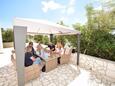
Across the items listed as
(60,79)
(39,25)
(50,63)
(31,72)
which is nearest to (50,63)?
(50,63)

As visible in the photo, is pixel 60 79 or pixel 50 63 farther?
pixel 50 63

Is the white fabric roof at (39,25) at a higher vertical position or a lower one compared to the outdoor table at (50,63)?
higher

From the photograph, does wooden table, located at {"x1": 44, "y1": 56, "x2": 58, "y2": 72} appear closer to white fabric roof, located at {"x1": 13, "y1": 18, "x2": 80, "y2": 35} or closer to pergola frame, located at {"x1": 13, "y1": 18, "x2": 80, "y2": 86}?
white fabric roof, located at {"x1": 13, "y1": 18, "x2": 80, "y2": 35}

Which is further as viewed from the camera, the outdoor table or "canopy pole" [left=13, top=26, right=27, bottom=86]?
the outdoor table

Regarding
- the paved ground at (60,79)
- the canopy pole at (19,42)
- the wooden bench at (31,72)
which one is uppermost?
the canopy pole at (19,42)

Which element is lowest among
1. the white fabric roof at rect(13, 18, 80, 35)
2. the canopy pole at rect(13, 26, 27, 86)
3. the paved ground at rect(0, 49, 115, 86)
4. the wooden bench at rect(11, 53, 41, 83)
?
the paved ground at rect(0, 49, 115, 86)

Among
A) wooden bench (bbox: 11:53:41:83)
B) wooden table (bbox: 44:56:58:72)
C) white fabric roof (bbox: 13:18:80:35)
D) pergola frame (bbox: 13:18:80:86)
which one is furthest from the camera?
wooden table (bbox: 44:56:58:72)

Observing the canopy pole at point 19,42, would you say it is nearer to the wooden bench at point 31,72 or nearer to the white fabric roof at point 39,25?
the white fabric roof at point 39,25

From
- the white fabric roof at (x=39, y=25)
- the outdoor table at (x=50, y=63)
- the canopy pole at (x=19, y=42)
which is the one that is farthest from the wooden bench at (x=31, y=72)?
the white fabric roof at (x=39, y=25)

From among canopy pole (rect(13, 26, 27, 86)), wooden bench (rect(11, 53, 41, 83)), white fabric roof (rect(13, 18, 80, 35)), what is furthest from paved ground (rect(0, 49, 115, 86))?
white fabric roof (rect(13, 18, 80, 35))

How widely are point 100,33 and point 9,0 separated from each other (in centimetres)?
934

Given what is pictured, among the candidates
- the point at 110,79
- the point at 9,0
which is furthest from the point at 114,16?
the point at 9,0

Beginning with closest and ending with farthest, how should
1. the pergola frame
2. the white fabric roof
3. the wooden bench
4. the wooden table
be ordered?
the pergola frame
the white fabric roof
the wooden bench
the wooden table

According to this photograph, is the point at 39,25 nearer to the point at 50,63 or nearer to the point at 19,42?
the point at 19,42
